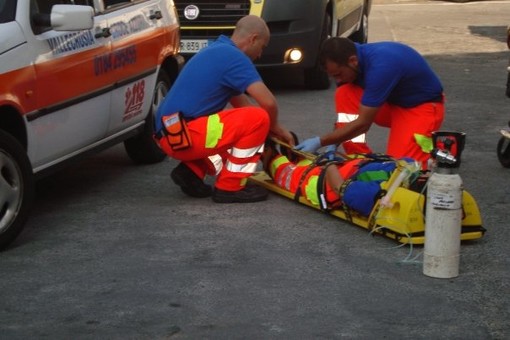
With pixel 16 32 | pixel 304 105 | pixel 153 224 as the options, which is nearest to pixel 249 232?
pixel 153 224

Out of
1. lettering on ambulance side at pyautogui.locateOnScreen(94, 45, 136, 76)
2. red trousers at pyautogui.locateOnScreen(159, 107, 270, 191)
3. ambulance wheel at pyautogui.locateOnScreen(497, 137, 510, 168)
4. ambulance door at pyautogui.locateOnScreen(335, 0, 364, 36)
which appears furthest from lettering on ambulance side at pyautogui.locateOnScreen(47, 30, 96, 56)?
ambulance door at pyautogui.locateOnScreen(335, 0, 364, 36)

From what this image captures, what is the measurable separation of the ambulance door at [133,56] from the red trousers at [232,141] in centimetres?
51

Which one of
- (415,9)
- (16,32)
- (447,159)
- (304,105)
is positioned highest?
(16,32)

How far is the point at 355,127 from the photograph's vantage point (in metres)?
7.23

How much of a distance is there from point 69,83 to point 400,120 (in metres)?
2.31

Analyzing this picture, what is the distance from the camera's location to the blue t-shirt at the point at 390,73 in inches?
279

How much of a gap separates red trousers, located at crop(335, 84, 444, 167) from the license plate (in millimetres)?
3996

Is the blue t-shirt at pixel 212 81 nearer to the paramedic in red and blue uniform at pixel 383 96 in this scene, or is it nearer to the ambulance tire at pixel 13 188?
the paramedic in red and blue uniform at pixel 383 96

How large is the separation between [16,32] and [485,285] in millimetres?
2888

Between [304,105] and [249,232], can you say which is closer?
[249,232]

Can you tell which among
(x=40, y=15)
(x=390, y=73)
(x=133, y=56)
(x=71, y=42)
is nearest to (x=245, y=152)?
(x=390, y=73)

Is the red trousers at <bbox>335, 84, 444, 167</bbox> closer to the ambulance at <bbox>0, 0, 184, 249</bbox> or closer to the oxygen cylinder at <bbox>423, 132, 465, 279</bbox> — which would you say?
the ambulance at <bbox>0, 0, 184, 249</bbox>

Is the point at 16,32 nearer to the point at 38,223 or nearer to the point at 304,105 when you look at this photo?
the point at 38,223

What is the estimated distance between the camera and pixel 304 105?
37.1 feet
